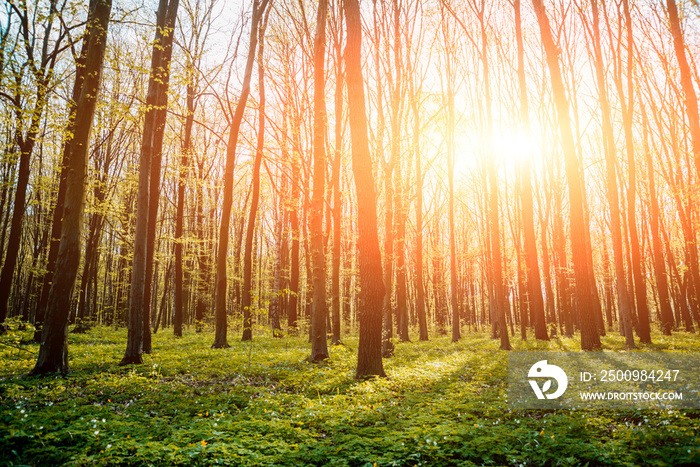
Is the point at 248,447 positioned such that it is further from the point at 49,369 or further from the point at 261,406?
the point at 49,369

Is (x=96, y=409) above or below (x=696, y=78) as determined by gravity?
below

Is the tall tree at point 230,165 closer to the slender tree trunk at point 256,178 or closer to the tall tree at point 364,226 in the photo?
the slender tree trunk at point 256,178

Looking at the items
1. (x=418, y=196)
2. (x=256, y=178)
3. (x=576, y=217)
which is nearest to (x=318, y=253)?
(x=256, y=178)

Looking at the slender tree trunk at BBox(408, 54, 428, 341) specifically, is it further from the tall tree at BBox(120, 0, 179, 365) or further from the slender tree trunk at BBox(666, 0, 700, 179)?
the tall tree at BBox(120, 0, 179, 365)

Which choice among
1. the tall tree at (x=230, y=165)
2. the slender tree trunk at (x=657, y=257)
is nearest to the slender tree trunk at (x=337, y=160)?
the tall tree at (x=230, y=165)

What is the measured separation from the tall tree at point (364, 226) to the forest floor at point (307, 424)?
2.47 ft

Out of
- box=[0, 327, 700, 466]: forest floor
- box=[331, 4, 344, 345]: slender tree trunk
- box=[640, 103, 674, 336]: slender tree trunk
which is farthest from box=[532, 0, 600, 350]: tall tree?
box=[640, 103, 674, 336]: slender tree trunk

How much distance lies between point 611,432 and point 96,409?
704cm

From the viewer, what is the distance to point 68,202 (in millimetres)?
7629

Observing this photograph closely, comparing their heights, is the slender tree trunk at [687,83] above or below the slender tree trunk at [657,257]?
above

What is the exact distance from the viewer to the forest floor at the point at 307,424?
3.48 metres

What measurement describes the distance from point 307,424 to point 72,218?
23.1 feet

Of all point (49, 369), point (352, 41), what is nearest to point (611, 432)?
point (352, 41)

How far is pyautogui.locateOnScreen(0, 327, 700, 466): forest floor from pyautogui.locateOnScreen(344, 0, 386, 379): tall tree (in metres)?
0.75
